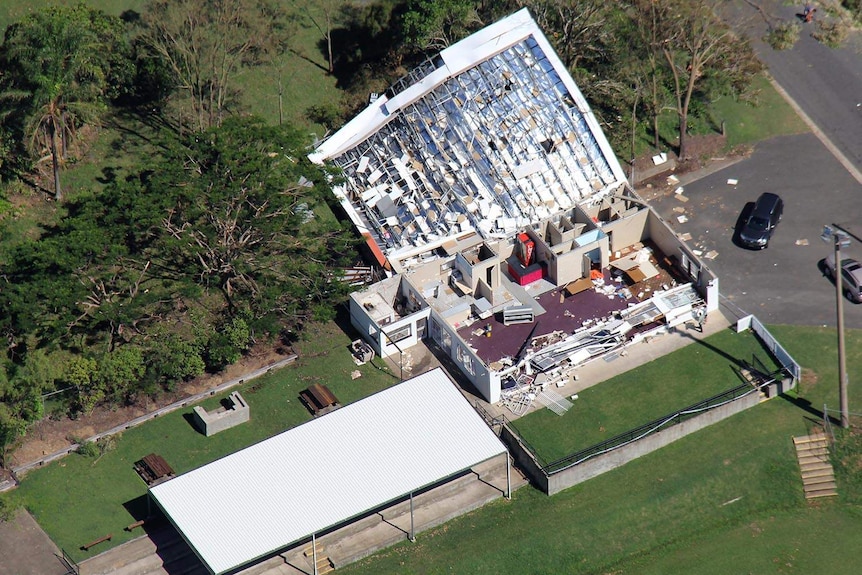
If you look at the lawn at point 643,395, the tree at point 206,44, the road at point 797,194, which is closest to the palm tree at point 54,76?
the tree at point 206,44

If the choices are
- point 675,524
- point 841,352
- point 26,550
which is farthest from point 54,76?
point 841,352

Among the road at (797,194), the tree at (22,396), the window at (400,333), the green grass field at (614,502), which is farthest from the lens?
the road at (797,194)

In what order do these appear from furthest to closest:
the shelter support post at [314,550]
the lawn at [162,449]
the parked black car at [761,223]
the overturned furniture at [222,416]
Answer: the parked black car at [761,223] < the overturned furniture at [222,416] < the lawn at [162,449] < the shelter support post at [314,550]

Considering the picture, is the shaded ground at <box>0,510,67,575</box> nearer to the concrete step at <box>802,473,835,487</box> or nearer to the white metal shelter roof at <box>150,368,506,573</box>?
the white metal shelter roof at <box>150,368,506,573</box>

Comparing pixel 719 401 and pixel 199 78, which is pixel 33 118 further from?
pixel 719 401

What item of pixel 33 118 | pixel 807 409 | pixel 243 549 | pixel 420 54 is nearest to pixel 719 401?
pixel 807 409

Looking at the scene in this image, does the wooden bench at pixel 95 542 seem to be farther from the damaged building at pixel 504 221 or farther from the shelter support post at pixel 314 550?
the damaged building at pixel 504 221
